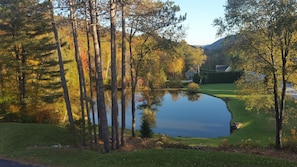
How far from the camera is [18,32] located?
844 inches

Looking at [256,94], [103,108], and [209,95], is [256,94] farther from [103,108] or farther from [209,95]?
[209,95]

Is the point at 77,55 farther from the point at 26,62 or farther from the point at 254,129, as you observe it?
the point at 254,129

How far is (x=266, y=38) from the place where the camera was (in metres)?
13.9

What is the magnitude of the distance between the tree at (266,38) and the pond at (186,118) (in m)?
12.3

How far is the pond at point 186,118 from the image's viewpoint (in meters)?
27.5

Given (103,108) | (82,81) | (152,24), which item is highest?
(152,24)

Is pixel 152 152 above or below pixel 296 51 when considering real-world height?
below

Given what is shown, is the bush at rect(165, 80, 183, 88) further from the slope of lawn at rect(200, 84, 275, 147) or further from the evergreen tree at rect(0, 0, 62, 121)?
the evergreen tree at rect(0, 0, 62, 121)

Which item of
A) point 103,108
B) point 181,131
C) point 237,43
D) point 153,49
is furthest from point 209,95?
point 103,108

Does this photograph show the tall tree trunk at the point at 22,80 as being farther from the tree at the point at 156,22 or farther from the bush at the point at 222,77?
the bush at the point at 222,77

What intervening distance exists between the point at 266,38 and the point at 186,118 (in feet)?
70.7

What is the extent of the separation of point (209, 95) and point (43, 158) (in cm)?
4699

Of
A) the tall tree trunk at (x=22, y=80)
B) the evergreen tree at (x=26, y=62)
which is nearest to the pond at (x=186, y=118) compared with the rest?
the evergreen tree at (x=26, y=62)

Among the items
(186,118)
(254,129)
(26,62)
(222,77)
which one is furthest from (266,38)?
(222,77)
